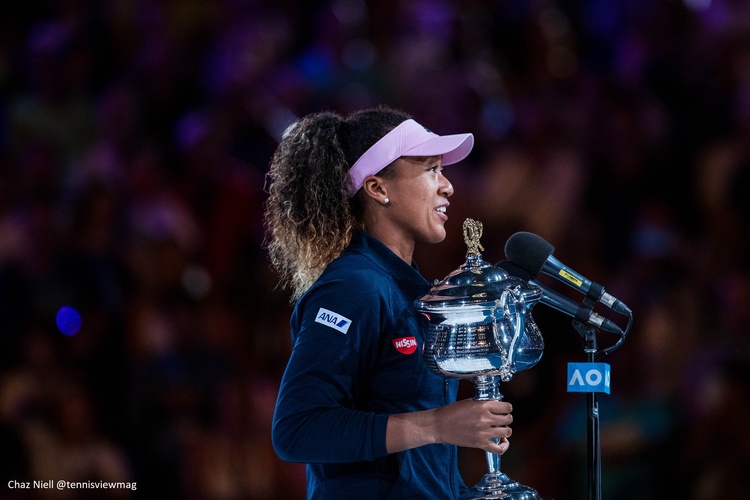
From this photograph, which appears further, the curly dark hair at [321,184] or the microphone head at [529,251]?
the curly dark hair at [321,184]

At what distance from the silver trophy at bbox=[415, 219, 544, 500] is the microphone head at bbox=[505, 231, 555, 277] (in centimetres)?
18

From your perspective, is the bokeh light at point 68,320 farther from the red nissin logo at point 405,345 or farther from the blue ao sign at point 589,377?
the blue ao sign at point 589,377

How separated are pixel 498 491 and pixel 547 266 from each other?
0.52 m

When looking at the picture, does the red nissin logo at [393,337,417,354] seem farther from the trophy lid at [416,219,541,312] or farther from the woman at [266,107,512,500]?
the trophy lid at [416,219,541,312]

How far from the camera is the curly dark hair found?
233 centimetres

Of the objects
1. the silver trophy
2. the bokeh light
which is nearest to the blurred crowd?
the bokeh light

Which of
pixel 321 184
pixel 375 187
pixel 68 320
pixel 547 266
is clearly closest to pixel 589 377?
pixel 547 266

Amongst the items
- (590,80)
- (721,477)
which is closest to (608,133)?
(590,80)

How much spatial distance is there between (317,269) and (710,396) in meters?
2.05

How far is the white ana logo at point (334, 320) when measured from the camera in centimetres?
201

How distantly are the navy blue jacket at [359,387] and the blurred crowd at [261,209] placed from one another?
1.81 metres

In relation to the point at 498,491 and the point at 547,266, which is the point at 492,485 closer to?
the point at 498,491

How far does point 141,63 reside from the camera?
5.07 metres

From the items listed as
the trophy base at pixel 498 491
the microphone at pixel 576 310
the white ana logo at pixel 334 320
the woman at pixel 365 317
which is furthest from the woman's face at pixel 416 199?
the trophy base at pixel 498 491
